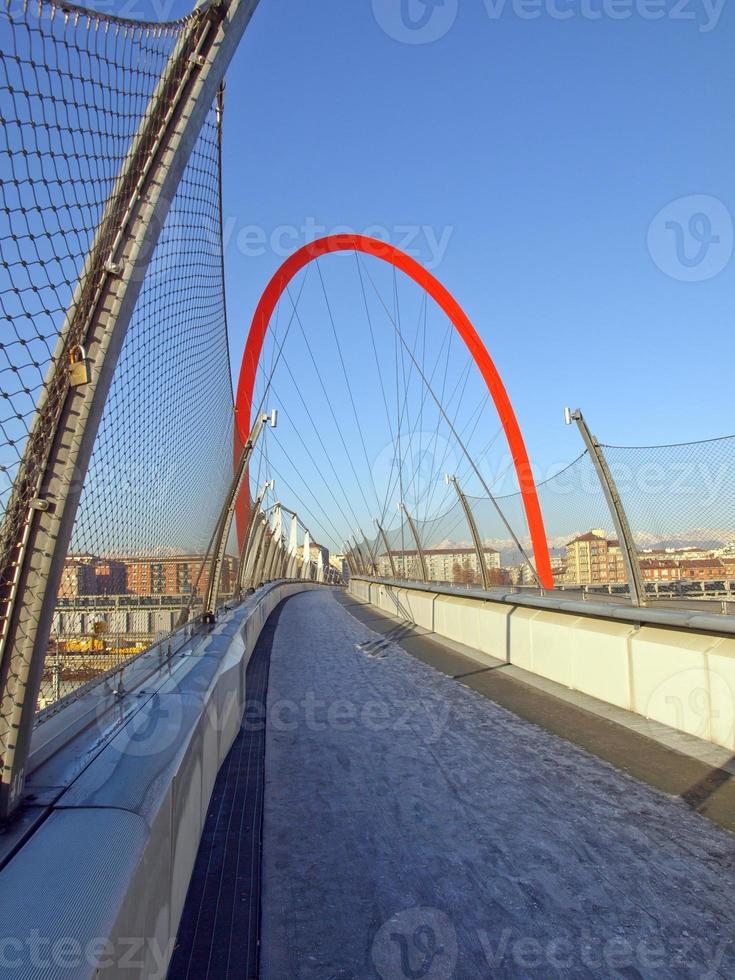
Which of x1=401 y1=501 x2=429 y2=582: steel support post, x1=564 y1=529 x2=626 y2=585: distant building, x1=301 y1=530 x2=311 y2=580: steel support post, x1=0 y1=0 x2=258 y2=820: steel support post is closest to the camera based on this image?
x1=0 y1=0 x2=258 y2=820: steel support post

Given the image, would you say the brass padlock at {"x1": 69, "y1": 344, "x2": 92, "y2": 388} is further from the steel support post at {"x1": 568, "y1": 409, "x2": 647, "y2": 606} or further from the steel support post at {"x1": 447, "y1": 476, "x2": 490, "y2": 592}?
the steel support post at {"x1": 447, "y1": 476, "x2": 490, "y2": 592}

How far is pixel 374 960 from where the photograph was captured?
2.39 metres

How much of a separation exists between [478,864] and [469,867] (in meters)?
0.05

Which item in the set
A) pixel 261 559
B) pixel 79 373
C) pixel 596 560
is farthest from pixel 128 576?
pixel 261 559

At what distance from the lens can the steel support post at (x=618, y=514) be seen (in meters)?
6.25

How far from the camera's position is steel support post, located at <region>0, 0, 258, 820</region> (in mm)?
2252

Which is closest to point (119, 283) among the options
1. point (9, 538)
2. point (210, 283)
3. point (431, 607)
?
point (9, 538)

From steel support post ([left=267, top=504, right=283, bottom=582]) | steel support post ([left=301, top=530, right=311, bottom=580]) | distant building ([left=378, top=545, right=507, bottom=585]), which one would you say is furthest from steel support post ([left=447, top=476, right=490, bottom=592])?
steel support post ([left=301, top=530, right=311, bottom=580])

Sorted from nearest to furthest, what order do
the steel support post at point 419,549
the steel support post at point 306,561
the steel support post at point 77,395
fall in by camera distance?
the steel support post at point 77,395
the steel support post at point 419,549
the steel support post at point 306,561

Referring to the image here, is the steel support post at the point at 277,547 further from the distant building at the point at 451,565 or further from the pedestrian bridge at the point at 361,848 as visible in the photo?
the pedestrian bridge at the point at 361,848

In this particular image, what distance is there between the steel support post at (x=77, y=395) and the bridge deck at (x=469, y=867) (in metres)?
1.03

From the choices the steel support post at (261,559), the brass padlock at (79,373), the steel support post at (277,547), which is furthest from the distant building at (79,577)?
the steel support post at (277,547)

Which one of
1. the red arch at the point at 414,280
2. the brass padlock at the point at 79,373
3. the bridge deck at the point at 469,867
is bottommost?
the bridge deck at the point at 469,867

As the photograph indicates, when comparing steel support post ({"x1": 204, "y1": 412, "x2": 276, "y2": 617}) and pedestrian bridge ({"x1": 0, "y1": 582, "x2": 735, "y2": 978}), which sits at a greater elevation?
steel support post ({"x1": 204, "y1": 412, "x2": 276, "y2": 617})
